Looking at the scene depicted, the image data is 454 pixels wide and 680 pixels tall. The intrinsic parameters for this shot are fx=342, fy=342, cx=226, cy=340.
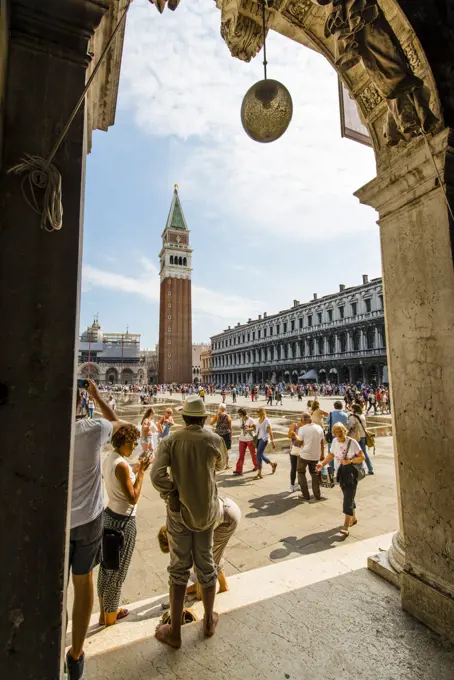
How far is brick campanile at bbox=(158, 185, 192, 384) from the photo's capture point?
68.6m

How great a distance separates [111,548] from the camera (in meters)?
2.61

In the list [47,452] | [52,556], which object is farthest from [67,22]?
[52,556]

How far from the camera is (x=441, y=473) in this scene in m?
2.34

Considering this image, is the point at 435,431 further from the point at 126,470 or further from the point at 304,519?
the point at 304,519

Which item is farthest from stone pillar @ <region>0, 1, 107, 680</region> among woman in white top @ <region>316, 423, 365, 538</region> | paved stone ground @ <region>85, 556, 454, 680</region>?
woman in white top @ <region>316, 423, 365, 538</region>

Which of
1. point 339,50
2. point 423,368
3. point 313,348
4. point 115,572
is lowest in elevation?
point 115,572

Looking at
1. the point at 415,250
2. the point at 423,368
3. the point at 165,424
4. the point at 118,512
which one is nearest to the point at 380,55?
Answer: the point at 415,250

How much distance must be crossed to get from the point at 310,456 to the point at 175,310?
6723 centimetres

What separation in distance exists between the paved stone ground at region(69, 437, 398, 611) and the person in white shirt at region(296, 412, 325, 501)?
0.23 meters

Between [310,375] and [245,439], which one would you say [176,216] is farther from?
[245,439]

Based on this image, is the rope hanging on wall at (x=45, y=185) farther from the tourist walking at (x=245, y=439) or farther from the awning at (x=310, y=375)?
the awning at (x=310, y=375)

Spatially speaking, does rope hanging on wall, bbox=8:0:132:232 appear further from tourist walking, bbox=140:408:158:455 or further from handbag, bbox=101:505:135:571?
tourist walking, bbox=140:408:158:455

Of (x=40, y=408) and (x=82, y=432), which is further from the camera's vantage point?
(x=82, y=432)

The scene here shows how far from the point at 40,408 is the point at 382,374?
4202cm
